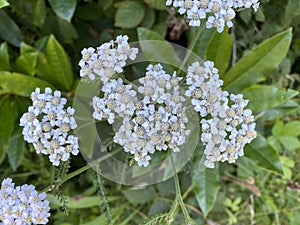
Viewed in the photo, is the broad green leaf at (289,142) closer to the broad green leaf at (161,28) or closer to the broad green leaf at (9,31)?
the broad green leaf at (161,28)

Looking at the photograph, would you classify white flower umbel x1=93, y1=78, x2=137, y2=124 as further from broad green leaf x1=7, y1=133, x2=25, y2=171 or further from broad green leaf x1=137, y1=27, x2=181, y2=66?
broad green leaf x1=7, y1=133, x2=25, y2=171

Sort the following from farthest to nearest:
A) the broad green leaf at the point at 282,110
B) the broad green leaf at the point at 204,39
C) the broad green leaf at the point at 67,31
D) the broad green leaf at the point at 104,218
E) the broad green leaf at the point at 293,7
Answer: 1. the broad green leaf at the point at 104,218
2. the broad green leaf at the point at 67,31
3. the broad green leaf at the point at 282,110
4. the broad green leaf at the point at 204,39
5. the broad green leaf at the point at 293,7

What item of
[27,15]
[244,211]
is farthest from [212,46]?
[244,211]

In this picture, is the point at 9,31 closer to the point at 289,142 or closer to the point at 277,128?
the point at 277,128

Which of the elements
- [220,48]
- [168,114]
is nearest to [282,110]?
[220,48]

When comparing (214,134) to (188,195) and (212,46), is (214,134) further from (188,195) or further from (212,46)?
(188,195)

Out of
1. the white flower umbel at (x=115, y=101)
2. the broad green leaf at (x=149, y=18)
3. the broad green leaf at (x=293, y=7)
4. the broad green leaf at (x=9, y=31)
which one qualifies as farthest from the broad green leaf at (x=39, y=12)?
the broad green leaf at (x=293, y=7)
